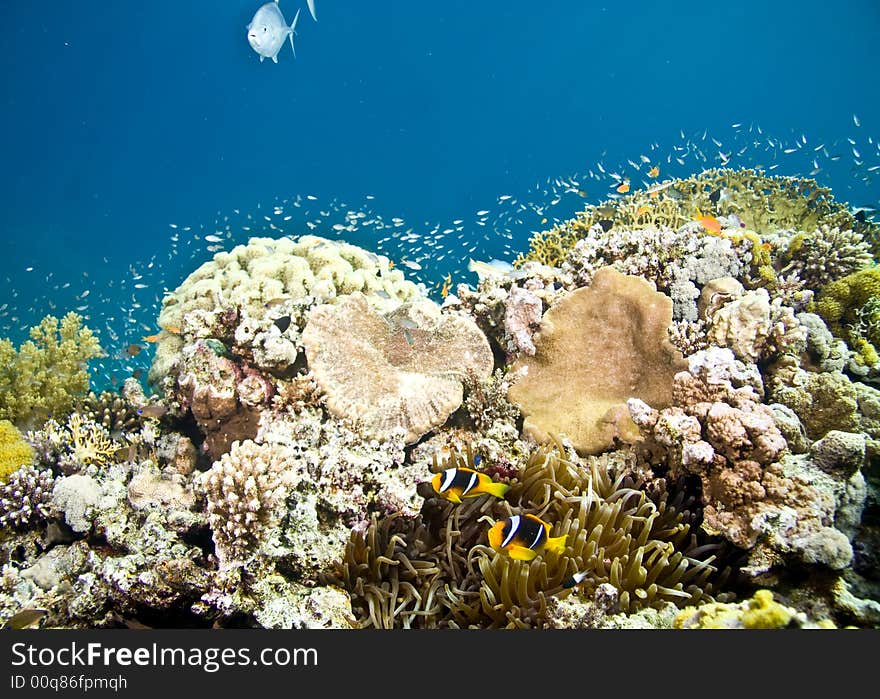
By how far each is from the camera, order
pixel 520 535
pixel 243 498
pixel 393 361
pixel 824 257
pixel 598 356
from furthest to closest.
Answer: pixel 824 257 < pixel 393 361 < pixel 598 356 < pixel 243 498 < pixel 520 535

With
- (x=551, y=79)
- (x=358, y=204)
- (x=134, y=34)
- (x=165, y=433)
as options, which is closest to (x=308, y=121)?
(x=358, y=204)

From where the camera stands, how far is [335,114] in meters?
69.9

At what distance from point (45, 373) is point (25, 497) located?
8.27ft

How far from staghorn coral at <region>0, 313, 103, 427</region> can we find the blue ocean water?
1788 inches

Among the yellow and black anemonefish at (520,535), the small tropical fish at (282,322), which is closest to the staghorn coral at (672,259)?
the small tropical fish at (282,322)

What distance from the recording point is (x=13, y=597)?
11.1 ft

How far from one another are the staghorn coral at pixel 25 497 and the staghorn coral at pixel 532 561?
10.1 ft

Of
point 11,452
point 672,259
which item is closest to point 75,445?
point 11,452

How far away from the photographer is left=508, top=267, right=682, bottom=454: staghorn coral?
497cm

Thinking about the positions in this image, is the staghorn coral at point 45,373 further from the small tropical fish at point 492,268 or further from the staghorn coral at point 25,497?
the small tropical fish at point 492,268

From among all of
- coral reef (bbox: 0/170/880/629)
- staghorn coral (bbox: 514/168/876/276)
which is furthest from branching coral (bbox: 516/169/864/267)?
coral reef (bbox: 0/170/880/629)

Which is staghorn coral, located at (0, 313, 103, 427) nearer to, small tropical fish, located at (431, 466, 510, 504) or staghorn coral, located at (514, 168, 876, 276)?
small tropical fish, located at (431, 466, 510, 504)

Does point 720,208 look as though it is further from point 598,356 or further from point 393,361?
point 393,361

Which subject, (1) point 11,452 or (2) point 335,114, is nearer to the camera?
(1) point 11,452
